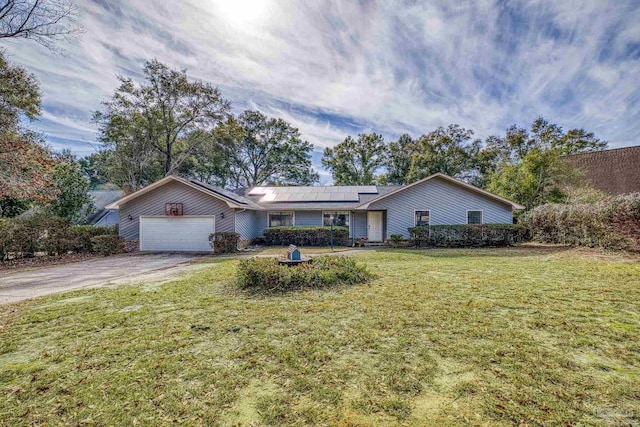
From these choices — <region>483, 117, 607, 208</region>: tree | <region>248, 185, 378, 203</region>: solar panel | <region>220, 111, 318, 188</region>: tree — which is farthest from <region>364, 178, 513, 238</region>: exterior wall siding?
<region>220, 111, 318, 188</region>: tree

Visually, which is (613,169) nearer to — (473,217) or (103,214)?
(473,217)

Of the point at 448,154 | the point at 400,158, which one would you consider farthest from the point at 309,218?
the point at 400,158

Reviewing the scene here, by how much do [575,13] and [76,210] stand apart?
23.1 metres

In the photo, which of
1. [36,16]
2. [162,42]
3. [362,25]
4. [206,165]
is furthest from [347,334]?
[206,165]

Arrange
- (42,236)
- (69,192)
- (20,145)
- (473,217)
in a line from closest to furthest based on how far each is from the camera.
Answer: (20,145)
(42,236)
(69,192)
(473,217)

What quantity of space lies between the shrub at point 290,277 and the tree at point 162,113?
20773 millimetres

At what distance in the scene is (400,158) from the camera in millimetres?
33938

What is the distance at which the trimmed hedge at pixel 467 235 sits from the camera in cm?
1513

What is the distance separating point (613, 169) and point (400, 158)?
18.0m

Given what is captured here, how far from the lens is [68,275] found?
8758mm

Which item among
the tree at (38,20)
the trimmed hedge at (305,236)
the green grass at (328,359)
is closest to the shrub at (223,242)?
the trimmed hedge at (305,236)

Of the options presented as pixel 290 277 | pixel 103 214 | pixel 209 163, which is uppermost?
pixel 209 163

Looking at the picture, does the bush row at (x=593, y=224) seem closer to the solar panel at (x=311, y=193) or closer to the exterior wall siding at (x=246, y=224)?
the solar panel at (x=311, y=193)

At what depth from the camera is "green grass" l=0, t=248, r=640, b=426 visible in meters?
2.23
